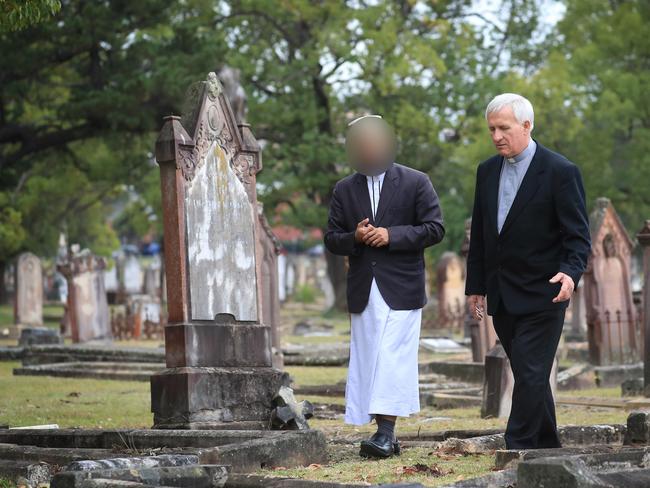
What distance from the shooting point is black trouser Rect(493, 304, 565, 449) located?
718cm

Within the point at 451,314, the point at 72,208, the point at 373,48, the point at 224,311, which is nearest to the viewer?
the point at 224,311

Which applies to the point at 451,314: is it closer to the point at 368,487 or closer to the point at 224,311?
the point at 224,311

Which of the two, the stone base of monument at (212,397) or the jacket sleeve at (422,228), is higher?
the jacket sleeve at (422,228)

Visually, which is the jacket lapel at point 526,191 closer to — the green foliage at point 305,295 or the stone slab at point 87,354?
the stone slab at point 87,354

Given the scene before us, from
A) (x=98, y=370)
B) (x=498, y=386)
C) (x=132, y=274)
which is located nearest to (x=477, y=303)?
(x=498, y=386)

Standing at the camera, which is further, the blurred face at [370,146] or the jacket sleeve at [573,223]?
the blurred face at [370,146]

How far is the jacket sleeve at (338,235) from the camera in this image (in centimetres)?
816

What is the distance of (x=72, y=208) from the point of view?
169 feet

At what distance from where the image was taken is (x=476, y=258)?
302 inches

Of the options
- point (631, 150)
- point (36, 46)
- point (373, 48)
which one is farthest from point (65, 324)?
point (631, 150)

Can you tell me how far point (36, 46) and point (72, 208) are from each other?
24308 millimetres

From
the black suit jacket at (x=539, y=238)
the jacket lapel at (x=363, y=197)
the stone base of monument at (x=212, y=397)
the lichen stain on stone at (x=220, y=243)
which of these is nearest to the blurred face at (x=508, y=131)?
the black suit jacket at (x=539, y=238)

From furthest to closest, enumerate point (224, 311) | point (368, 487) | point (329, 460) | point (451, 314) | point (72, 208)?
point (72, 208)
point (451, 314)
point (224, 311)
point (329, 460)
point (368, 487)

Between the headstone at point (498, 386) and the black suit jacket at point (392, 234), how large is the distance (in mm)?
3052
